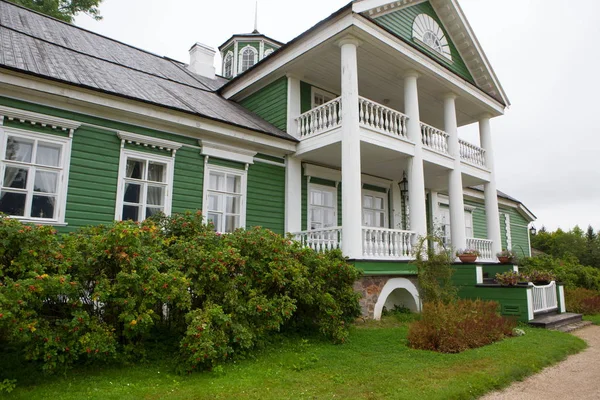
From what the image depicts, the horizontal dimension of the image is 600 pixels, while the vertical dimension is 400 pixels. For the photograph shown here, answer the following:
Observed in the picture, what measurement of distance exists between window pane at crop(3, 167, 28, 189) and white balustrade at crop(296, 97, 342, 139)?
6.27 metres

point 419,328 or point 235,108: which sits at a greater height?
point 235,108

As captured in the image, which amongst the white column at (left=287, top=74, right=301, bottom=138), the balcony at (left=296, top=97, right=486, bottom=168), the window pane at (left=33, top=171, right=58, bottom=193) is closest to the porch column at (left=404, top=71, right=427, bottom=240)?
the balcony at (left=296, top=97, right=486, bottom=168)

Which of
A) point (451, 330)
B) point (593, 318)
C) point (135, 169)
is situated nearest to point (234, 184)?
point (135, 169)

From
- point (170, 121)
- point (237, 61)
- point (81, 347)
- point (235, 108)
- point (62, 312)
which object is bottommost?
point (81, 347)

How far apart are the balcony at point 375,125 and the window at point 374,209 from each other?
2.66 metres

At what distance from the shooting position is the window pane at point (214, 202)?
32.7ft

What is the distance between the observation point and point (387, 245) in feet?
31.7

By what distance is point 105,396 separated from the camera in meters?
4.22

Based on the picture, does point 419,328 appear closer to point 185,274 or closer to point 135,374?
point 185,274

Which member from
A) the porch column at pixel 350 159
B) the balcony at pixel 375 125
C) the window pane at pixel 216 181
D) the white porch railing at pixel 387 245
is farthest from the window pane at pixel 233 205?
the white porch railing at pixel 387 245

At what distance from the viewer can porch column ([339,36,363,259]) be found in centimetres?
908

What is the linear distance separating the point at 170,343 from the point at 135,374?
0.99 metres

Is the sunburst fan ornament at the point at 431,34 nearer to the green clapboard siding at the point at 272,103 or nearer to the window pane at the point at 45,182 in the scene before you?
the green clapboard siding at the point at 272,103

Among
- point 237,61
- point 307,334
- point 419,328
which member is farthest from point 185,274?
point 237,61
